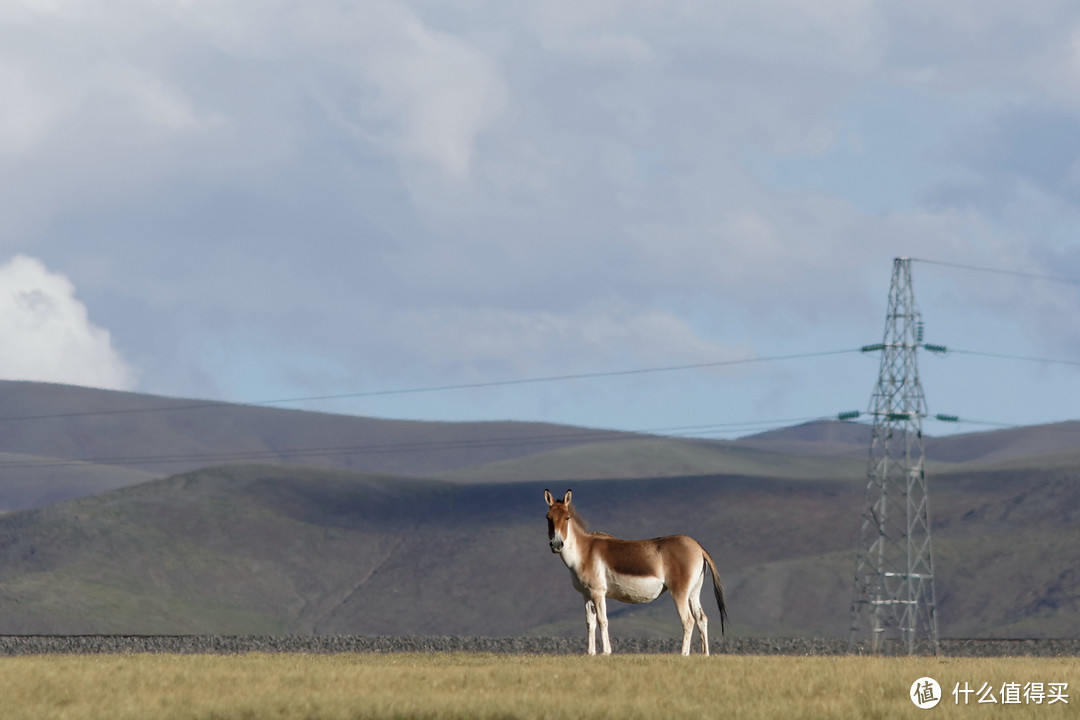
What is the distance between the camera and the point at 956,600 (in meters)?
154

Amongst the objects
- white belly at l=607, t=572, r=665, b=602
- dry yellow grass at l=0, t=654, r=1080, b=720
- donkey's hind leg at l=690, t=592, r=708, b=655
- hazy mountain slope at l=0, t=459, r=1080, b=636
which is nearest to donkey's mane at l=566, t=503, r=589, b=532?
white belly at l=607, t=572, r=665, b=602

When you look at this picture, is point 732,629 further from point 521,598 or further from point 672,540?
point 672,540

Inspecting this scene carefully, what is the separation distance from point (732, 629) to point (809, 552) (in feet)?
153

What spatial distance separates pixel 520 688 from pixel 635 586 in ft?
20.6

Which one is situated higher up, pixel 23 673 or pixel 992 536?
pixel 992 536

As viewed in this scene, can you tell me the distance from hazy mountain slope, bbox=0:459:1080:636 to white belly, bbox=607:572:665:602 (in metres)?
94.1

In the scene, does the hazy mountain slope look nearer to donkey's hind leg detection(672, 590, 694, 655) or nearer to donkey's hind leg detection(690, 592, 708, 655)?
donkey's hind leg detection(690, 592, 708, 655)

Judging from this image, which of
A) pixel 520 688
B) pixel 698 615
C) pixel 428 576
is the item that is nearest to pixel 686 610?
pixel 698 615

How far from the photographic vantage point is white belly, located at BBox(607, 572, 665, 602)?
31.0 metres

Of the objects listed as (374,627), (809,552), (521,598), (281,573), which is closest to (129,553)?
(281,573)

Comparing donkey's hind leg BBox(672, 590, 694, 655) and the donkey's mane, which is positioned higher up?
the donkey's mane

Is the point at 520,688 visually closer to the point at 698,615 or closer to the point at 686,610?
the point at 686,610

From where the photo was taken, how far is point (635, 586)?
3108 centimetres

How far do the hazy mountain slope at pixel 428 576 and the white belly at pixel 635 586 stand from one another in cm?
9409
